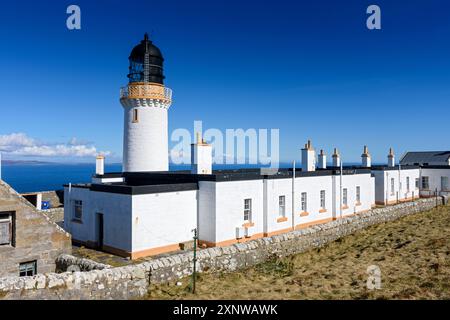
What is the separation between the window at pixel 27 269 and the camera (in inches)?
503

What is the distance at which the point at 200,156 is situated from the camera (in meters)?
19.1

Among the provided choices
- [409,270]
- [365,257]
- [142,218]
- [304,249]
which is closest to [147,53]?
[142,218]

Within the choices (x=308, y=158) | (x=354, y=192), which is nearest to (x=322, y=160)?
(x=354, y=192)

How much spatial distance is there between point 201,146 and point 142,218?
5616 millimetres

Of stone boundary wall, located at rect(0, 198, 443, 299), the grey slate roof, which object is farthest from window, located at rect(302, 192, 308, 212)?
the grey slate roof

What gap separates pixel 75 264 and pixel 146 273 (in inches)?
151

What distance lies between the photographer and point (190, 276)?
11750 millimetres

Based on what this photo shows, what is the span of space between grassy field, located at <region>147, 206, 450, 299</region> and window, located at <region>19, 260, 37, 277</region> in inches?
224

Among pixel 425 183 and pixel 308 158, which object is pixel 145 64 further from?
pixel 425 183

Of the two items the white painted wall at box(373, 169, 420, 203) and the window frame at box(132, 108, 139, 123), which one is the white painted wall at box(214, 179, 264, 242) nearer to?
the window frame at box(132, 108, 139, 123)

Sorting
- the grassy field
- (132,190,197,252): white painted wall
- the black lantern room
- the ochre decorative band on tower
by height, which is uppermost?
the black lantern room

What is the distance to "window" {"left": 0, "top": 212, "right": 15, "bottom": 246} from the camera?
12.5 meters

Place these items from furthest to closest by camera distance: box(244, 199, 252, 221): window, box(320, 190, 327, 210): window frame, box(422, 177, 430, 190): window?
box(422, 177, 430, 190): window → box(320, 190, 327, 210): window frame → box(244, 199, 252, 221): window
